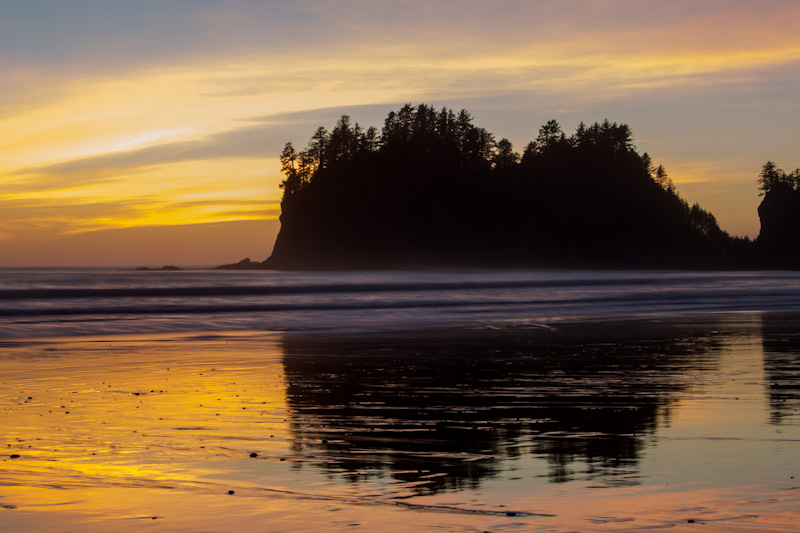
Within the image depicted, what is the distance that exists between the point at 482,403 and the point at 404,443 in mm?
2426

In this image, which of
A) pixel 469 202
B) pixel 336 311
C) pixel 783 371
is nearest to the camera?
pixel 783 371

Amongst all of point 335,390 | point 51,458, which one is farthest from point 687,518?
point 335,390

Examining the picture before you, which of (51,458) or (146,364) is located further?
(146,364)

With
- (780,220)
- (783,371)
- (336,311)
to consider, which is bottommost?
(783,371)

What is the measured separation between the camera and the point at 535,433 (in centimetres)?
757

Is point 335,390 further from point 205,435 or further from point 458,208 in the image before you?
point 458,208

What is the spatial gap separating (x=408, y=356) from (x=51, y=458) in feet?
28.6

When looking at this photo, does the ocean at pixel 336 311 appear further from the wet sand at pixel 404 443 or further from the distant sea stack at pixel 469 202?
the distant sea stack at pixel 469 202

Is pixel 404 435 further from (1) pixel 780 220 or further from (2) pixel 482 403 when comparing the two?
(1) pixel 780 220

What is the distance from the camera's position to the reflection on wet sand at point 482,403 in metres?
6.43

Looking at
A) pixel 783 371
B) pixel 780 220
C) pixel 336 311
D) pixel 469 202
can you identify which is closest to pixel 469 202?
pixel 469 202

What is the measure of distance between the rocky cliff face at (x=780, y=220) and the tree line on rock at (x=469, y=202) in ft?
23.0

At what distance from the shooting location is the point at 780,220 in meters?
173

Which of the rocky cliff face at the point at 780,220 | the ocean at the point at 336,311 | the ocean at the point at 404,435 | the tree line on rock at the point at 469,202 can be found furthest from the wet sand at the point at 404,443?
the rocky cliff face at the point at 780,220
